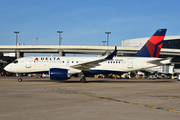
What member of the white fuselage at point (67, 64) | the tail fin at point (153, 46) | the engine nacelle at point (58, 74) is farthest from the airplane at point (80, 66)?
the engine nacelle at point (58, 74)

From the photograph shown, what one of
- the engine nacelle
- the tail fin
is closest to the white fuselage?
the tail fin

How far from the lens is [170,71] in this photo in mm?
63719

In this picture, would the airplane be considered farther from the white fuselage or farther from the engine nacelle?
the engine nacelle

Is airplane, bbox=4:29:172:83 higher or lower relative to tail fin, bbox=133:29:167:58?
lower

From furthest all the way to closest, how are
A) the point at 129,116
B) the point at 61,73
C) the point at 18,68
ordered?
the point at 18,68 < the point at 61,73 < the point at 129,116

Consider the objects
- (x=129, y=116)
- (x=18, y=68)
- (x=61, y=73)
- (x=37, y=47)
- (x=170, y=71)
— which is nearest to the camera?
(x=129, y=116)

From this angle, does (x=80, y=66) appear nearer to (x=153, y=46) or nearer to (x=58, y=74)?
(x=58, y=74)

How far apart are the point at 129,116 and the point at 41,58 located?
1014 inches

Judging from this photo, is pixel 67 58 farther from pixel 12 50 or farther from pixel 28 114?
pixel 12 50

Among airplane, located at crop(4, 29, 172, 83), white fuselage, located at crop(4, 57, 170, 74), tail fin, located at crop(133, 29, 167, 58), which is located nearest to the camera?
airplane, located at crop(4, 29, 172, 83)

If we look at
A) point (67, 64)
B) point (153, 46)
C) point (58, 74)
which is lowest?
point (58, 74)

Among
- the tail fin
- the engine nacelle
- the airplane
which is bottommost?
the engine nacelle

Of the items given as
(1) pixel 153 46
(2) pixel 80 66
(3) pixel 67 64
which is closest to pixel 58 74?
(2) pixel 80 66

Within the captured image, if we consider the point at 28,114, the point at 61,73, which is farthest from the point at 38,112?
the point at 61,73
